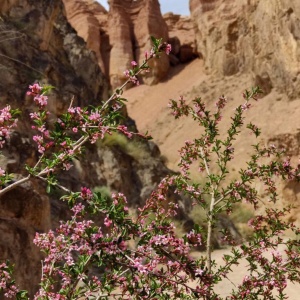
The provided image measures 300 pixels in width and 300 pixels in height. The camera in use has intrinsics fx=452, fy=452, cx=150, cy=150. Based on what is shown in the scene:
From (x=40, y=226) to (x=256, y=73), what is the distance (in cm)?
1804

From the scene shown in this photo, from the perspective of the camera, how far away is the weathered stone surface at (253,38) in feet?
60.0

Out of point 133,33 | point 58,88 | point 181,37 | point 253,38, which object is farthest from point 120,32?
point 58,88

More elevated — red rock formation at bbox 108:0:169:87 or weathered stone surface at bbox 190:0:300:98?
red rock formation at bbox 108:0:169:87

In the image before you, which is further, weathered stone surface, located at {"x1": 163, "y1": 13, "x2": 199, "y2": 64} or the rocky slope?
weathered stone surface, located at {"x1": 163, "y1": 13, "x2": 199, "y2": 64}

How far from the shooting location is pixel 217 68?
95.3 feet

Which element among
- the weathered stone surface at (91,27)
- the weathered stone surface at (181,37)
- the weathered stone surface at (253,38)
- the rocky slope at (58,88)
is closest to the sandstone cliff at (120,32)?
the weathered stone surface at (91,27)

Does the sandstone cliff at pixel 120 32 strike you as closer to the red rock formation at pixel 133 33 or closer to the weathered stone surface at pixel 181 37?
Answer: the red rock formation at pixel 133 33

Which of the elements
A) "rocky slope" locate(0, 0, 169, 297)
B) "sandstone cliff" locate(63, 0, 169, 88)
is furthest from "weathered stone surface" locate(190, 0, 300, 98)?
"rocky slope" locate(0, 0, 169, 297)

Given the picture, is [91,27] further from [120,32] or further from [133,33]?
[133,33]

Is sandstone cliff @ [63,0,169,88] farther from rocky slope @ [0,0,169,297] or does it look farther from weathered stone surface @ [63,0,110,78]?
rocky slope @ [0,0,169,297]

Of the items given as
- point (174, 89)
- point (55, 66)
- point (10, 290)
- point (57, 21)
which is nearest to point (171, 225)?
point (10, 290)

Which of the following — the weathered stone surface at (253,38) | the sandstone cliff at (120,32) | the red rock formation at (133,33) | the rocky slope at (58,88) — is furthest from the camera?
the sandstone cliff at (120,32)

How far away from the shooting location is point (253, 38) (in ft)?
73.5

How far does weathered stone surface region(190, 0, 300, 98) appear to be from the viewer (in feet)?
60.0
